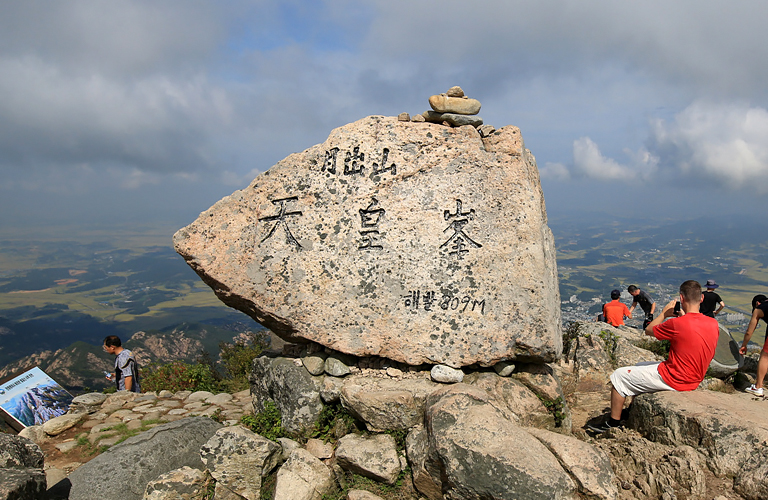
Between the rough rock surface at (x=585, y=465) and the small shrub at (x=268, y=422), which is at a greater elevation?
the rough rock surface at (x=585, y=465)

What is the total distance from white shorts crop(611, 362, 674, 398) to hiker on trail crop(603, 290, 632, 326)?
6.31 metres

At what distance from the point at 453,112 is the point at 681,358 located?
4.48 meters

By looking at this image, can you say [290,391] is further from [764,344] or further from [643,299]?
[643,299]

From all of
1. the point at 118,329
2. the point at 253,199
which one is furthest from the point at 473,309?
the point at 118,329

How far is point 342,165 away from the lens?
615 centimetres

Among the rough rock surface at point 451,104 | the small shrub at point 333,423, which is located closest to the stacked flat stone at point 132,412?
the small shrub at point 333,423

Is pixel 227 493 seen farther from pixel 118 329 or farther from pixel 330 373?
pixel 118 329

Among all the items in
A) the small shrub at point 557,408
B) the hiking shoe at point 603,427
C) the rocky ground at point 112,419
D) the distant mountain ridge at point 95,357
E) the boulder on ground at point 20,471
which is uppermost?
the boulder on ground at point 20,471

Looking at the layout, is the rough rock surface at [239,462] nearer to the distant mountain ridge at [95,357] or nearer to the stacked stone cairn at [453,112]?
the stacked stone cairn at [453,112]

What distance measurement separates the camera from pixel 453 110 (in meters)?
6.40

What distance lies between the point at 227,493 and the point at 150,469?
1.18m

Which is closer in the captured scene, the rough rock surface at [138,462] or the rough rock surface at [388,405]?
the rough rock surface at [138,462]

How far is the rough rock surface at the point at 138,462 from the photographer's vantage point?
489 cm

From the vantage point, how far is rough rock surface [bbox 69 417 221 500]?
4.89 metres
